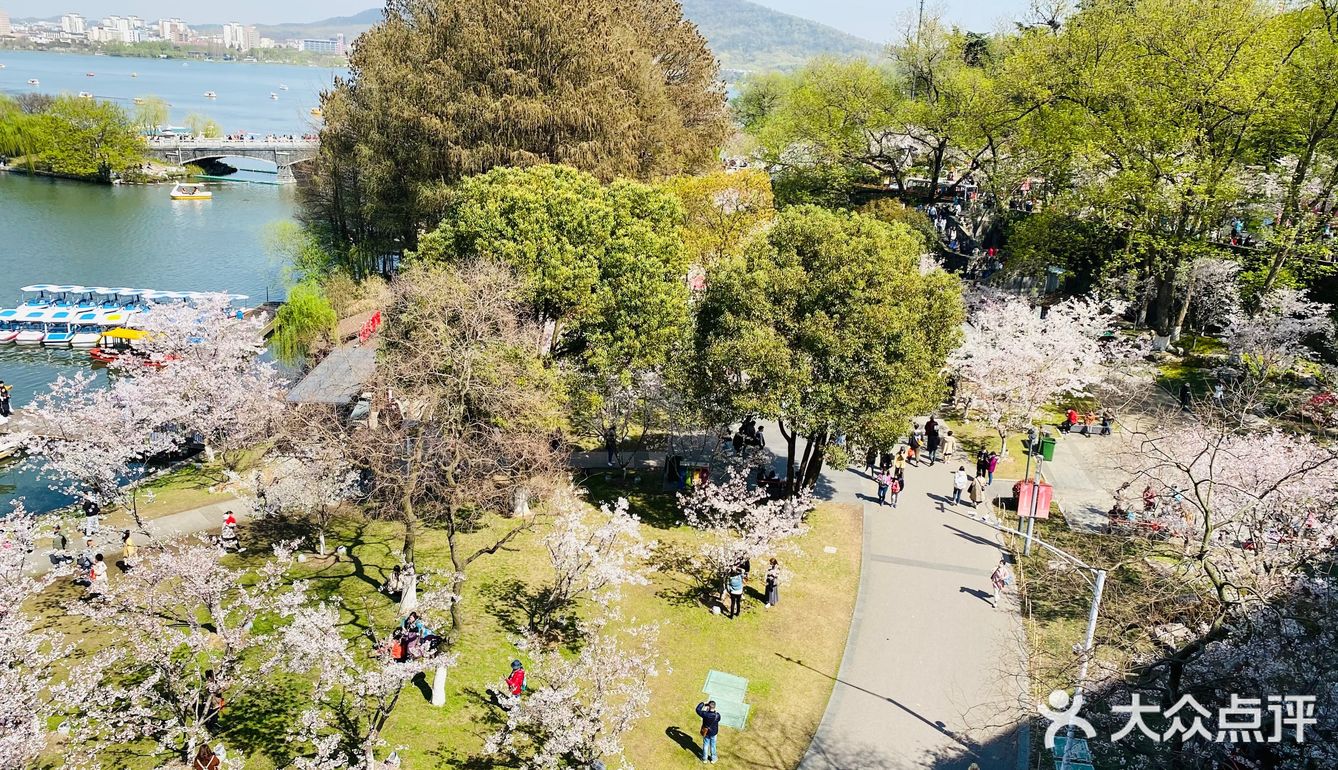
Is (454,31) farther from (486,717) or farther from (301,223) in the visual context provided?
(486,717)

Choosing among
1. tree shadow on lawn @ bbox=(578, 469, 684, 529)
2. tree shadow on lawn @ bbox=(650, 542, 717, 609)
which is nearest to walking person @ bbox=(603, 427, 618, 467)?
tree shadow on lawn @ bbox=(578, 469, 684, 529)

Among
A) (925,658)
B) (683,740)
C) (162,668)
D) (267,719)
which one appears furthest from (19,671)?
(925,658)

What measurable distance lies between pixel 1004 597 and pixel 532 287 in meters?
16.2

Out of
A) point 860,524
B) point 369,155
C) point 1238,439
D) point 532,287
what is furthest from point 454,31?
point 1238,439

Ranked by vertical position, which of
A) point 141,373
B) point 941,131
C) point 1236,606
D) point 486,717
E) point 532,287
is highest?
point 941,131

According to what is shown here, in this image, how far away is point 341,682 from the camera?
14711 mm

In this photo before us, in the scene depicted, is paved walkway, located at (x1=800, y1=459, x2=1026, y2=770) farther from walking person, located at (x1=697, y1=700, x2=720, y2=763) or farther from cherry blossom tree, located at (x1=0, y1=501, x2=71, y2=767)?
cherry blossom tree, located at (x1=0, y1=501, x2=71, y2=767)

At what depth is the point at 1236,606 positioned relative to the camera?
14.3 m

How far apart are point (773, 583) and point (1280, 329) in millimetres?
26222

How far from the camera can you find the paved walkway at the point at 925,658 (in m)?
17.7

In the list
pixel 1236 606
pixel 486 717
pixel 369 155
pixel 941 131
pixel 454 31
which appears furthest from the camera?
pixel 941 131

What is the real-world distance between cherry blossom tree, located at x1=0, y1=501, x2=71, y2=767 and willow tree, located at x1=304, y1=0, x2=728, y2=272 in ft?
76.7

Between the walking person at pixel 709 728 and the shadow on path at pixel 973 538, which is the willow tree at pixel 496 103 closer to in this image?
the shadow on path at pixel 973 538

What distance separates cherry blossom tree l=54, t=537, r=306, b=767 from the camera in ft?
49.5
